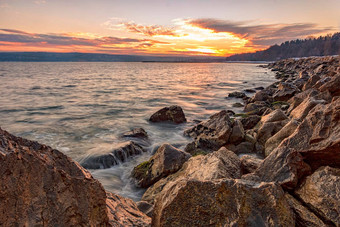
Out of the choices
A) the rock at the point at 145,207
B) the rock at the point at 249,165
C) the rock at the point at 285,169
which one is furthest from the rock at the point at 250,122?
the rock at the point at 145,207

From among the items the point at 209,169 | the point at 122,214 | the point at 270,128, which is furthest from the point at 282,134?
the point at 122,214

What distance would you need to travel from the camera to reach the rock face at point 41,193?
270 centimetres

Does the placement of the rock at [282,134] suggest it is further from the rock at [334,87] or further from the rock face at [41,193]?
the rock at [334,87]

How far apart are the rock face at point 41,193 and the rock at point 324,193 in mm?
3330

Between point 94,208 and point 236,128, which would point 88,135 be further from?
point 94,208

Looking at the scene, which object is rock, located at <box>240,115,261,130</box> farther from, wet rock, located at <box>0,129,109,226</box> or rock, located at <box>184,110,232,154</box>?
wet rock, located at <box>0,129,109,226</box>

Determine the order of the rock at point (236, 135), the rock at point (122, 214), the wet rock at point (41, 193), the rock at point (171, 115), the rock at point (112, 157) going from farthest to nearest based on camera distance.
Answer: the rock at point (171, 115)
the rock at point (236, 135)
the rock at point (112, 157)
the rock at point (122, 214)
the wet rock at point (41, 193)

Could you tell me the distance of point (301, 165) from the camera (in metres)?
4.85

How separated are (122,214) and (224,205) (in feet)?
5.45

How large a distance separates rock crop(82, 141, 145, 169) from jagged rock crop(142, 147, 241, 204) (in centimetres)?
396

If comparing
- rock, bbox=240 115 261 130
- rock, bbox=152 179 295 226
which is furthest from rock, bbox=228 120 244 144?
rock, bbox=152 179 295 226

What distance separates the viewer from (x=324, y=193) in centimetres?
407

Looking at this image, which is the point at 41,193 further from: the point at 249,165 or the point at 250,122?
the point at 250,122

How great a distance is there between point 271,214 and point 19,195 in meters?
3.25
